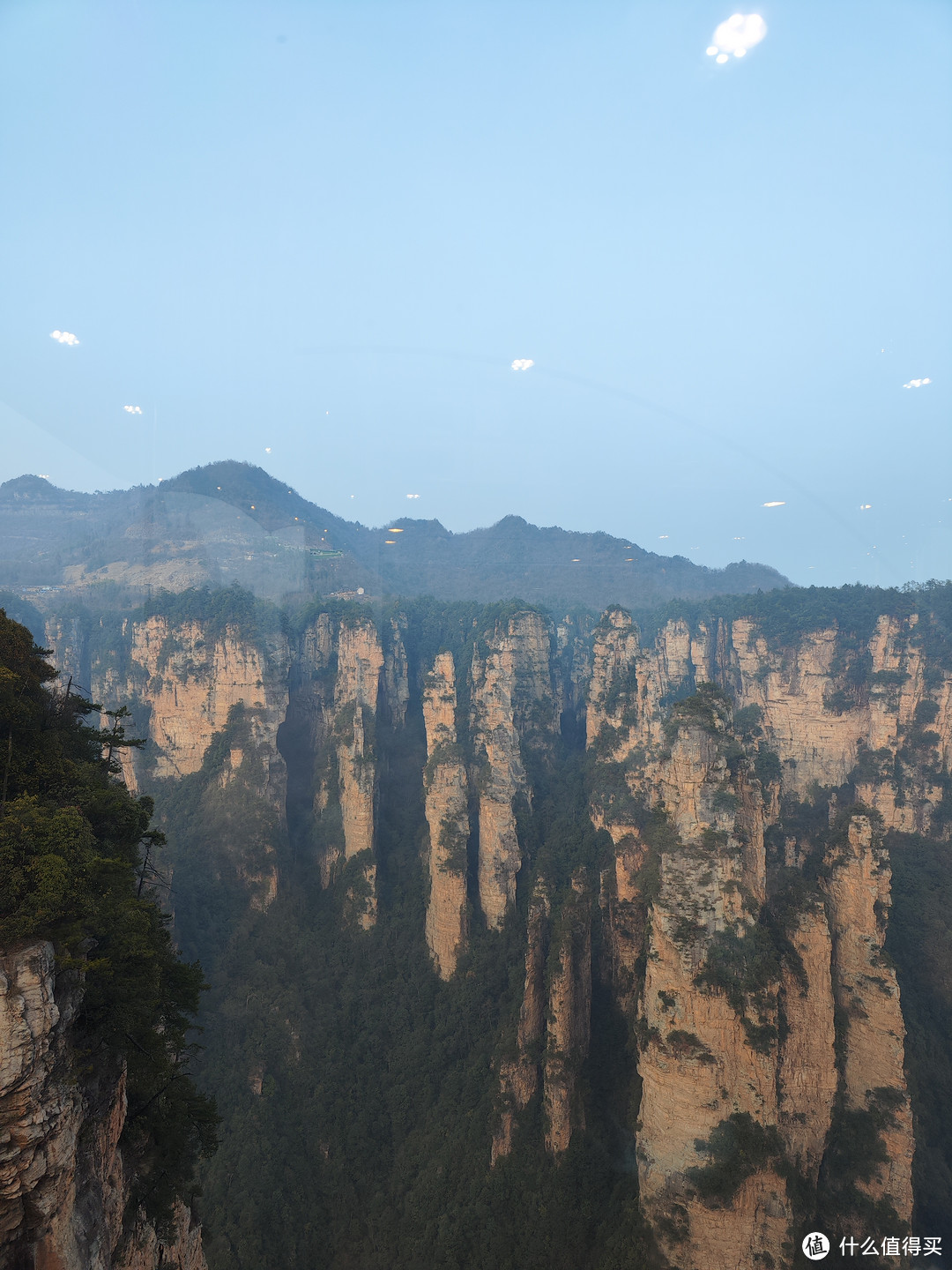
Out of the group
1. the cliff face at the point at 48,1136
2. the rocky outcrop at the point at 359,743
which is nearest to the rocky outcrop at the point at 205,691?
the rocky outcrop at the point at 359,743

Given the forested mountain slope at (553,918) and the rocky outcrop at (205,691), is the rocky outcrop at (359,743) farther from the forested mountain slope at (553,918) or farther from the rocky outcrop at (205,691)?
the rocky outcrop at (205,691)

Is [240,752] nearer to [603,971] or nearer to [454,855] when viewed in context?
[454,855]

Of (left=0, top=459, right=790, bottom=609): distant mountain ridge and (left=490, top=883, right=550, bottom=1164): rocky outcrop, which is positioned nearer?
(left=490, top=883, right=550, bottom=1164): rocky outcrop

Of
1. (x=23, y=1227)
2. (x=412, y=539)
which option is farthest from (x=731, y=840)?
(x=412, y=539)

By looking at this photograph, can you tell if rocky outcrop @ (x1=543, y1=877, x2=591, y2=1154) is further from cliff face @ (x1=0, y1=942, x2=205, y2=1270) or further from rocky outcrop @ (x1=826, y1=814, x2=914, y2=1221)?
cliff face @ (x1=0, y1=942, x2=205, y2=1270)

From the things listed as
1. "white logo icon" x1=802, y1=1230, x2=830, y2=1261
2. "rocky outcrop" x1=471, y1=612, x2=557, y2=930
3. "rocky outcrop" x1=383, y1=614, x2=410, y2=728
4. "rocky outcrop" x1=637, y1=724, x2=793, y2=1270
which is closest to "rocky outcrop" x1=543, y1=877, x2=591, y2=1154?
"rocky outcrop" x1=637, y1=724, x2=793, y2=1270

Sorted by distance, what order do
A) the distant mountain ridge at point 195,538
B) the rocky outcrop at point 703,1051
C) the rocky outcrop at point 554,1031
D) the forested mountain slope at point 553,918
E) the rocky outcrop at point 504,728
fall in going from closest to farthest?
the rocky outcrop at point 703,1051
the forested mountain slope at point 553,918
the rocky outcrop at point 554,1031
the rocky outcrop at point 504,728
the distant mountain ridge at point 195,538

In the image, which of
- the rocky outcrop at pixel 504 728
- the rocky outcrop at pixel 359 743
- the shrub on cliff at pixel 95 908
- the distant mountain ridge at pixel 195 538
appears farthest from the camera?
the distant mountain ridge at pixel 195 538
